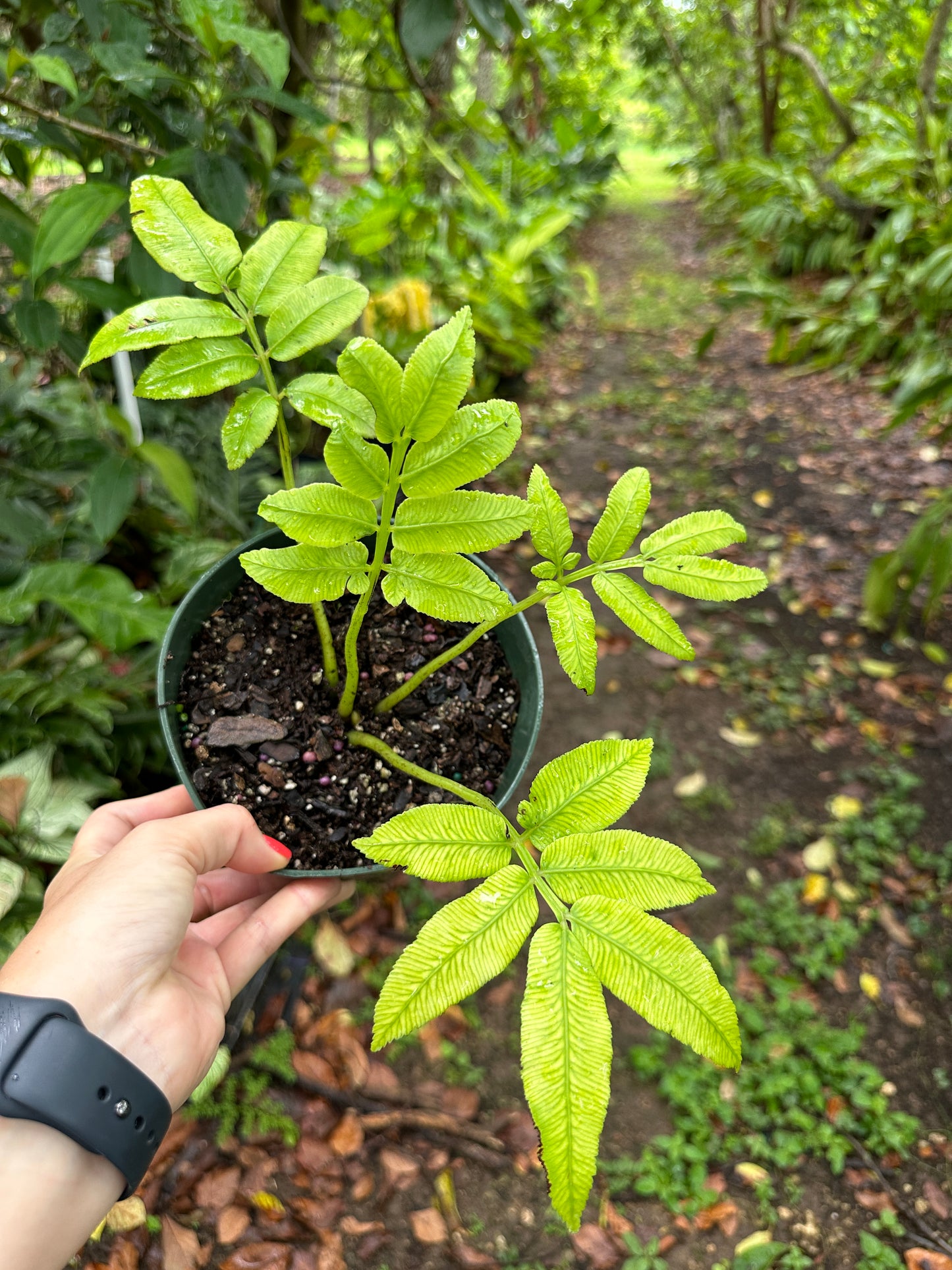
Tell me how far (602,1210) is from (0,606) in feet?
5.03

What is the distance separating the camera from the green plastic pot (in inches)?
36.9

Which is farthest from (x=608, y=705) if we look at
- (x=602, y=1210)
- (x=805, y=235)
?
(x=805, y=235)

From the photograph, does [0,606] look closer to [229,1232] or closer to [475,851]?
[475,851]

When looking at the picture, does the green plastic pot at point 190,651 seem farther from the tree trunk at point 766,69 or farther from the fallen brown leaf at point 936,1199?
the tree trunk at point 766,69

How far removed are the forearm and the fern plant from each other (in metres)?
0.41

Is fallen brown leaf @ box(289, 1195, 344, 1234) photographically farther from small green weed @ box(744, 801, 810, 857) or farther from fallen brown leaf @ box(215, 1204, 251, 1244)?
small green weed @ box(744, 801, 810, 857)

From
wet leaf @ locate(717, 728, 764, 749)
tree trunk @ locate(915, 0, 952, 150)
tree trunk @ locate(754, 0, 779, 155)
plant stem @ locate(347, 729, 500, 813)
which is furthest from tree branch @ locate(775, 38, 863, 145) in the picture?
plant stem @ locate(347, 729, 500, 813)

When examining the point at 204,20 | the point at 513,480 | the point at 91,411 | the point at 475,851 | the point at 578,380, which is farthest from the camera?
the point at 578,380

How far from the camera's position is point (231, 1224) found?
141 cm

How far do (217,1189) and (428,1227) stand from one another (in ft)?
1.34

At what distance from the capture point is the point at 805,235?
5.61 metres

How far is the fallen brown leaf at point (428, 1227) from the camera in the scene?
1.43m

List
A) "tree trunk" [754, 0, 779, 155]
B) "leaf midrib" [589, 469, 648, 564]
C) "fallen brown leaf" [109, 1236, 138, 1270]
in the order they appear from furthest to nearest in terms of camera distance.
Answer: "tree trunk" [754, 0, 779, 155] → "fallen brown leaf" [109, 1236, 138, 1270] → "leaf midrib" [589, 469, 648, 564]

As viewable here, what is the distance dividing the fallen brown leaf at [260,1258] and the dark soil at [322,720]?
0.96 m
